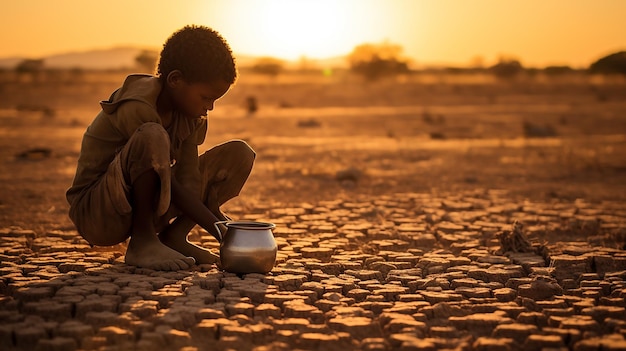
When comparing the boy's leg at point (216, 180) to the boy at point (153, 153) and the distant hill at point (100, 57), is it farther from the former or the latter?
the distant hill at point (100, 57)

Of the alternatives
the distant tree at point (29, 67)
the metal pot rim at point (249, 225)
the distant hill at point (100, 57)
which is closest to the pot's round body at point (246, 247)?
the metal pot rim at point (249, 225)

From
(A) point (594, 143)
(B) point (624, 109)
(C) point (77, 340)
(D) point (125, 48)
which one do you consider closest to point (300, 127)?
(A) point (594, 143)

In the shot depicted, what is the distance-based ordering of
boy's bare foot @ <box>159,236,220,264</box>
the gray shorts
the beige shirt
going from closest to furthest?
the gray shorts → the beige shirt → boy's bare foot @ <box>159,236,220,264</box>

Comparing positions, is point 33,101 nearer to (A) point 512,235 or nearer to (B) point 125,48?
(A) point 512,235

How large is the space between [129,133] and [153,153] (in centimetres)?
24

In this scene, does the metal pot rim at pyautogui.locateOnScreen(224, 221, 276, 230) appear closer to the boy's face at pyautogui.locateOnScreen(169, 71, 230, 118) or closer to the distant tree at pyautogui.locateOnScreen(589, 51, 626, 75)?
the boy's face at pyautogui.locateOnScreen(169, 71, 230, 118)

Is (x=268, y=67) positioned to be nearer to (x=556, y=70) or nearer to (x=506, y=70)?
(x=506, y=70)

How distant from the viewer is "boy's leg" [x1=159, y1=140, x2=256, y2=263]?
426cm

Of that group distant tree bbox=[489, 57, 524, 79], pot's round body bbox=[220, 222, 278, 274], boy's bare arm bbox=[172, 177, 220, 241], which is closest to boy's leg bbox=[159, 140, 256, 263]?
boy's bare arm bbox=[172, 177, 220, 241]

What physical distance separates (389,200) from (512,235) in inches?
95.8

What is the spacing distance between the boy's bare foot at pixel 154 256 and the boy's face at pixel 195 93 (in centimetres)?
70

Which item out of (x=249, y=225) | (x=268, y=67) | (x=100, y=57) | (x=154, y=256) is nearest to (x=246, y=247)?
(x=249, y=225)

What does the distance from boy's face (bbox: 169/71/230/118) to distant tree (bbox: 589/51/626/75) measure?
45.3 m

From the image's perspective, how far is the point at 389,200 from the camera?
732 cm
